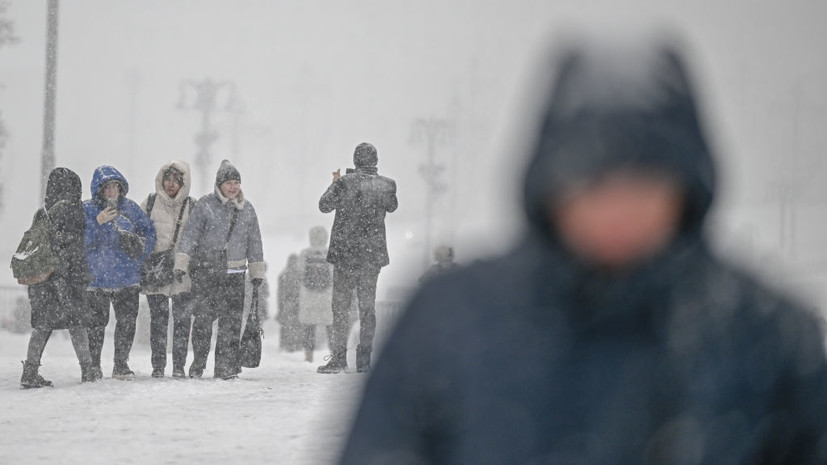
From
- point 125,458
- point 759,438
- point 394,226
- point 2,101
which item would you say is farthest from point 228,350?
point 2,101

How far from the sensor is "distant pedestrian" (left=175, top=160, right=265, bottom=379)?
9540 mm

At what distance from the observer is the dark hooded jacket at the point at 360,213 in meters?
9.96

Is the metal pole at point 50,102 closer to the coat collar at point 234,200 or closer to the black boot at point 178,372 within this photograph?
the black boot at point 178,372

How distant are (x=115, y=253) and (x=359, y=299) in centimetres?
203

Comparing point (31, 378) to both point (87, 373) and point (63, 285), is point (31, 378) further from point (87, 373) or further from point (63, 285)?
point (63, 285)

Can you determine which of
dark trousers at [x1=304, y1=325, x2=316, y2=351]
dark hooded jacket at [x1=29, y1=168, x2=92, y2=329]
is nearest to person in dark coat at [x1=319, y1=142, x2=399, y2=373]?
dark hooded jacket at [x1=29, y1=168, x2=92, y2=329]

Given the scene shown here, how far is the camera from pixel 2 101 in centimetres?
13150

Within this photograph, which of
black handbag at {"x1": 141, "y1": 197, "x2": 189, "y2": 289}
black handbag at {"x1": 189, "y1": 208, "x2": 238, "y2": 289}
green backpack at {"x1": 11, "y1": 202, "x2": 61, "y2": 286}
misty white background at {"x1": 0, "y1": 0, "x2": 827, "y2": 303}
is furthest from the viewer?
misty white background at {"x1": 0, "y1": 0, "x2": 827, "y2": 303}

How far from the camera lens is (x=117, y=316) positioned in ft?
31.4

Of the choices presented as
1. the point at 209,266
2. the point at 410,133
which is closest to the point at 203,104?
the point at 410,133

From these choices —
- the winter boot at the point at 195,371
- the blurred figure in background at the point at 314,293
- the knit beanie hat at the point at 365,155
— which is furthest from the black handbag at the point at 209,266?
the blurred figure in background at the point at 314,293

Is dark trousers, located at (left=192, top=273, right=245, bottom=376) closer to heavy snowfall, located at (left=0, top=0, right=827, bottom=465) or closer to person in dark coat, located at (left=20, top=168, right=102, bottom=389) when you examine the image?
heavy snowfall, located at (left=0, top=0, right=827, bottom=465)

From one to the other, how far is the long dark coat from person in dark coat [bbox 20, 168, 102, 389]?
1999mm

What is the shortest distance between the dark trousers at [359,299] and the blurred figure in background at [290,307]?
6.90 metres
